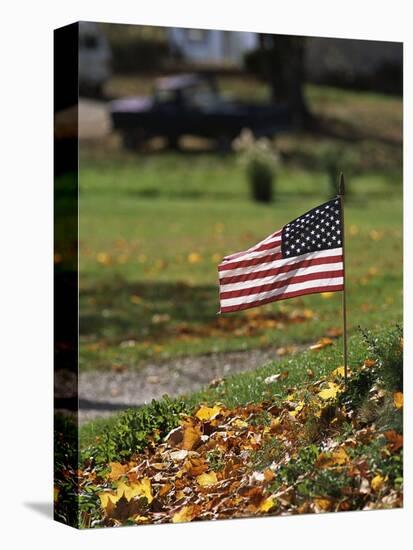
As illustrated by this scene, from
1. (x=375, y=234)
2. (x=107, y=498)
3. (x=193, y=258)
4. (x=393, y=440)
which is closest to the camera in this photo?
(x=107, y=498)

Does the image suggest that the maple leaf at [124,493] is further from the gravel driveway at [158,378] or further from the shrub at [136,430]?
the gravel driveway at [158,378]

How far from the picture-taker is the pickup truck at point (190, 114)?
10797 millimetres

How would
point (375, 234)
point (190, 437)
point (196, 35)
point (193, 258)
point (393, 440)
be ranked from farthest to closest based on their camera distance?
point (193, 258), point (375, 234), point (196, 35), point (393, 440), point (190, 437)

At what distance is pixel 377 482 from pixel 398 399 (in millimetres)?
628

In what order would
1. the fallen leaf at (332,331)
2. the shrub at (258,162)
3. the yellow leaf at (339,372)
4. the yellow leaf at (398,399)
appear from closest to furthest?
the yellow leaf at (339,372)
the yellow leaf at (398,399)
the fallen leaf at (332,331)
the shrub at (258,162)

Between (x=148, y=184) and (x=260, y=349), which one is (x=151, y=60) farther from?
(x=260, y=349)

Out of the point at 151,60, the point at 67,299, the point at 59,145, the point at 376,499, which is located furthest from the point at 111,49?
the point at 376,499

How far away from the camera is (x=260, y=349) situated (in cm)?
1251

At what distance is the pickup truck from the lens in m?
10.8

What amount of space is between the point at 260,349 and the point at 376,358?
3501 millimetres

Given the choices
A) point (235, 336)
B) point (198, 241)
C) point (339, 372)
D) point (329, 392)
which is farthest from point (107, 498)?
point (198, 241)

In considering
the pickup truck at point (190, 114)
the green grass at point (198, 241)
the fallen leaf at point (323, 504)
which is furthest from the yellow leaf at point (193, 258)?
the fallen leaf at point (323, 504)

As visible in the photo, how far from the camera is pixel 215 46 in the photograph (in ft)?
33.6

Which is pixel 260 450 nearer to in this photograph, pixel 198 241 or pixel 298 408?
pixel 298 408
